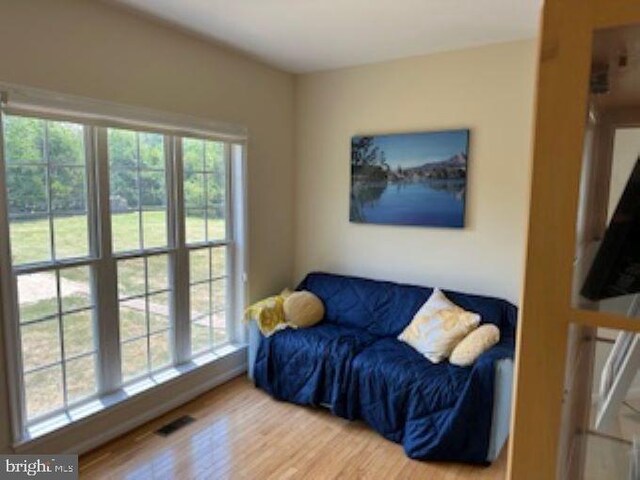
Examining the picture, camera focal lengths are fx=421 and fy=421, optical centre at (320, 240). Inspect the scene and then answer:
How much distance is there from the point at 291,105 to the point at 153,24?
1469mm

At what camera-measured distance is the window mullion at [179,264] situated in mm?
2949

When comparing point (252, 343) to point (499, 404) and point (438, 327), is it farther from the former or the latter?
point (499, 404)

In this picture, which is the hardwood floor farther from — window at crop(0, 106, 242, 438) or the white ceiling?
the white ceiling

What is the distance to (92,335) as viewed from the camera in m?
2.58

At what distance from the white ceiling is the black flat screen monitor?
2.14m

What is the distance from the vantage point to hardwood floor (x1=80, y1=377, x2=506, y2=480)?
2359 millimetres

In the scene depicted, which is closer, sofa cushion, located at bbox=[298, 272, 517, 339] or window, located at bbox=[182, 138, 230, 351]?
sofa cushion, located at bbox=[298, 272, 517, 339]

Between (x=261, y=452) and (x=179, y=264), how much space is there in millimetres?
1382

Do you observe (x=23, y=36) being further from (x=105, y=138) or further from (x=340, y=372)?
(x=340, y=372)

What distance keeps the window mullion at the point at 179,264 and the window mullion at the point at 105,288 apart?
17.5 inches

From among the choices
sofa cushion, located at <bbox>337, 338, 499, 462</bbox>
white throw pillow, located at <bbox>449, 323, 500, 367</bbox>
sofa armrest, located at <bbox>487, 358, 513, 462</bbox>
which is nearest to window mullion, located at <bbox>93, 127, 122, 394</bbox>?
sofa cushion, located at <bbox>337, 338, 499, 462</bbox>

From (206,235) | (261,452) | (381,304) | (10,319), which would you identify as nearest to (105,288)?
(10,319)

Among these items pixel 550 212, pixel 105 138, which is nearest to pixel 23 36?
pixel 105 138

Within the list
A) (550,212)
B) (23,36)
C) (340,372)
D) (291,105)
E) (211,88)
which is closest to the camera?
(550,212)
